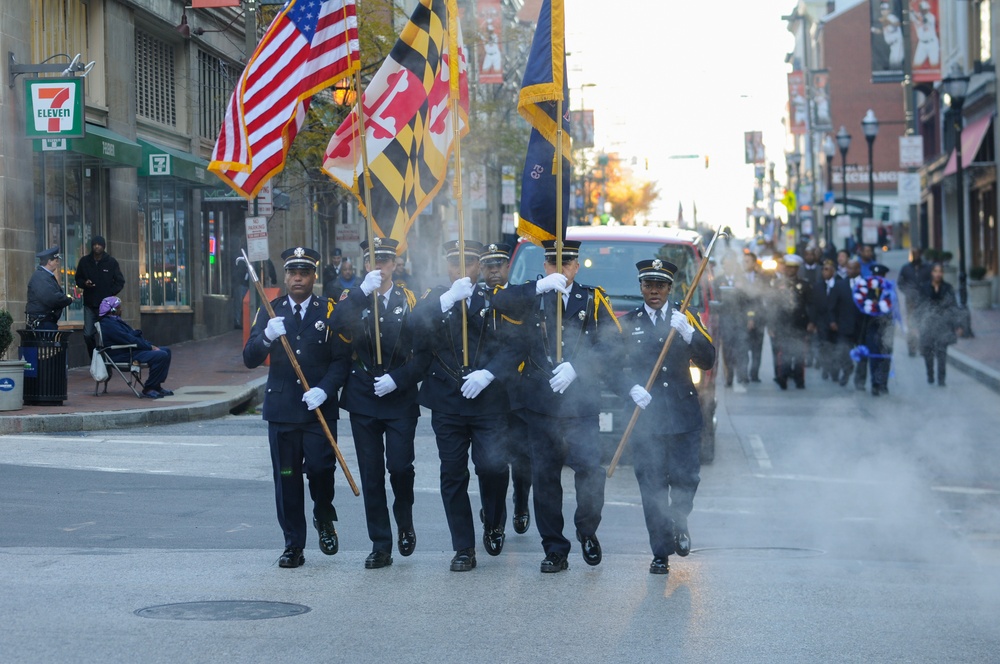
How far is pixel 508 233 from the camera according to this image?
44844 mm

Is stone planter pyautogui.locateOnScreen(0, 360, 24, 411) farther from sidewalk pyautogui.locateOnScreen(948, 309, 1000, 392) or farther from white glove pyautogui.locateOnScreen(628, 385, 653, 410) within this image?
sidewalk pyautogui.locateOnScreen(948, 309, 1000, 392)

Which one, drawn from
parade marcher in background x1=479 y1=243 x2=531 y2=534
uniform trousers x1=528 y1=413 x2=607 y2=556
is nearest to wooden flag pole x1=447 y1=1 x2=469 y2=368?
parade marcher in background x1=479 y1=243 x2=531 y2=534

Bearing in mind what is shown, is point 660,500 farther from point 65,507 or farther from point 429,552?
point 65,507

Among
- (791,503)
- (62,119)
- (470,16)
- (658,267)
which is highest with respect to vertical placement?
(470,16)

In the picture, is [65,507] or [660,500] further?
[65,507]

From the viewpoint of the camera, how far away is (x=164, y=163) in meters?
24.5

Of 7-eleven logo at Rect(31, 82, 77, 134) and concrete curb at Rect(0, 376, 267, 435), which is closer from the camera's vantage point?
concrete curb at Rect(0, 376, 267, 435)

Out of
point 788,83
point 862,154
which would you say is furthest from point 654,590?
point 862,154

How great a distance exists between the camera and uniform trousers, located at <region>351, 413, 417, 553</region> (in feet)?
26.5

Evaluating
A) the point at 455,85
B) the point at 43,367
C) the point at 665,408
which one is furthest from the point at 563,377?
the point at 43,367

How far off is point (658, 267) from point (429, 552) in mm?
2250

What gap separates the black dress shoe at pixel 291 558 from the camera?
795 cm

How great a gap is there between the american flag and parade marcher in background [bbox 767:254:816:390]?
11.8 m

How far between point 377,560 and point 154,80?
20.7 metres
